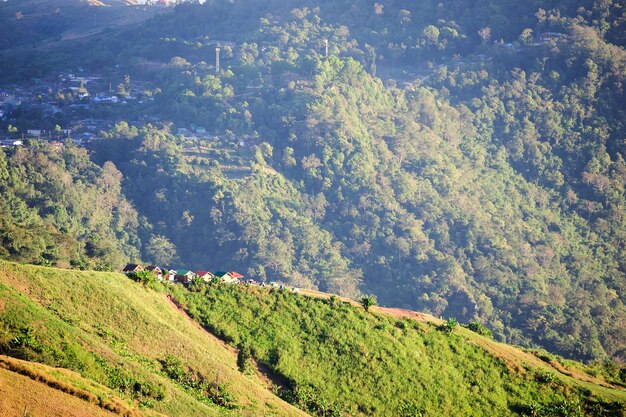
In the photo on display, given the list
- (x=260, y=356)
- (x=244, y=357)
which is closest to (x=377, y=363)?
(x=260, y=356)

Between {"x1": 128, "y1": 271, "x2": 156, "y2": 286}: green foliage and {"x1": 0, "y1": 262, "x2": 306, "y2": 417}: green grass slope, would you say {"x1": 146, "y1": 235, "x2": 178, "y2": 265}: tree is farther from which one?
{"x1": 0, "y1": 262, "x2": 306, "y2": 417}: green grass slope

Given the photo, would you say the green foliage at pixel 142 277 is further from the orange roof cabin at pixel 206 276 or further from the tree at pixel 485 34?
the tree at pixel 485 34

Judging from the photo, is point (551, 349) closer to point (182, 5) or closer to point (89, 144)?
point (89, 144)

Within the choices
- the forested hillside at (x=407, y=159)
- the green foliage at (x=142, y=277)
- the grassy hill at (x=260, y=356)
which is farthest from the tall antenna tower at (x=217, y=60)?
the green foliage at (x=142, y=277)

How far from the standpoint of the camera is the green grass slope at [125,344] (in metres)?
28.3

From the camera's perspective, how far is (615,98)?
10919cm

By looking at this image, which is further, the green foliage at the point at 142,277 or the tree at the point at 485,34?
the tree at the point at 485,34

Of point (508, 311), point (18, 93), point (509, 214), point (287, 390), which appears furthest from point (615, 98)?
point (287, 390)

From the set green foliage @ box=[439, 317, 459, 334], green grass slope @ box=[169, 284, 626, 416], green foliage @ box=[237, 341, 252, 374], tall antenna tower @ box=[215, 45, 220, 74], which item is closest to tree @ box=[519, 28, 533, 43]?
tall antenna tower @ box=[215, 45, 220, 74]

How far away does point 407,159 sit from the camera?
104 metres

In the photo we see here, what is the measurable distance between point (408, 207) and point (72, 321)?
6856cm

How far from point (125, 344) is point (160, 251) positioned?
5375 cm

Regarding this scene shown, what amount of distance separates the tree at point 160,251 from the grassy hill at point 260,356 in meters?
45.1

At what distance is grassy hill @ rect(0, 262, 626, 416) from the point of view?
28797mm
